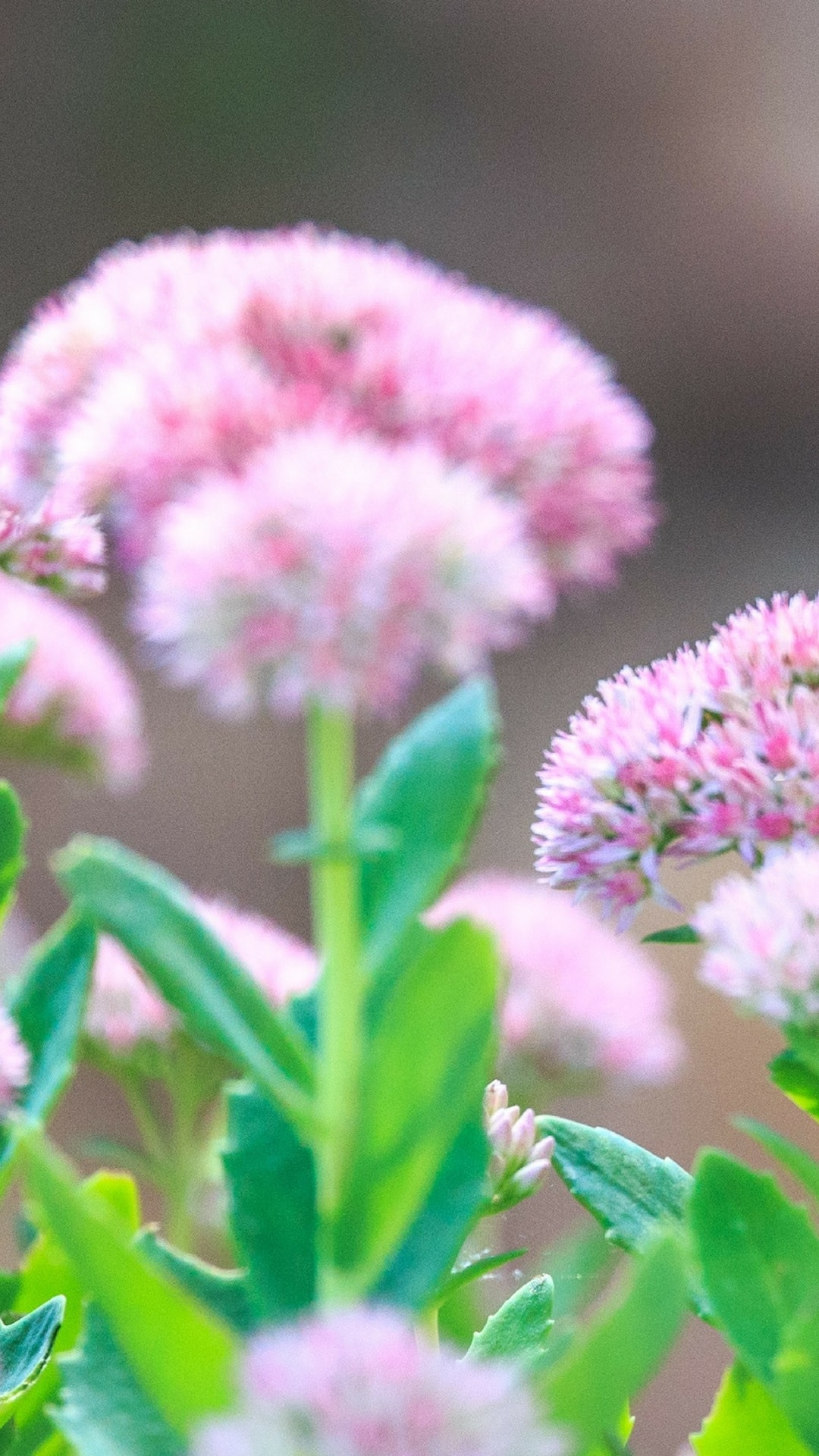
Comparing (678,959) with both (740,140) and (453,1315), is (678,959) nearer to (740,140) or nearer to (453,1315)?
(740,140)

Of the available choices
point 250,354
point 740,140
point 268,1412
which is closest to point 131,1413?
point 268,1412

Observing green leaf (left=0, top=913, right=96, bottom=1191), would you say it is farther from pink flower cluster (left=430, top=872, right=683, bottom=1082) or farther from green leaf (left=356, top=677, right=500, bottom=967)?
pink flower cluster (left=430, top=872, right=683, bottom=1082)

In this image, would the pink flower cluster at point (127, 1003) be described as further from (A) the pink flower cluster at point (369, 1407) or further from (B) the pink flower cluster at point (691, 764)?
(A) the pink flower cluster at point (369, 1407)

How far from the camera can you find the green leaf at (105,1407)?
271 mm

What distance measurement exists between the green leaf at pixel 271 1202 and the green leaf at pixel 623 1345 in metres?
0.07

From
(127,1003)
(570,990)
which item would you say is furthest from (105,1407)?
(570,990)

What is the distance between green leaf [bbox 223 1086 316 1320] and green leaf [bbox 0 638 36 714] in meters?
0.10

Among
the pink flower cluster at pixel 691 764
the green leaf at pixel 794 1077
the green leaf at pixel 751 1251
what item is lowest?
the green leaf at pixel 751 1251

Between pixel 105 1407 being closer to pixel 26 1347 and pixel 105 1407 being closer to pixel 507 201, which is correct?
pixel 26 1347

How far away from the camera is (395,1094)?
26 centimetres

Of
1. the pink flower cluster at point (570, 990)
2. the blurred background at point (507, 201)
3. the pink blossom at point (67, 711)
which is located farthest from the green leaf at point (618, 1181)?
the blurred background at point (507, 201)

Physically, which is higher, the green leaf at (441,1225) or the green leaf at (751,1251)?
the green leaf at (441,1225)

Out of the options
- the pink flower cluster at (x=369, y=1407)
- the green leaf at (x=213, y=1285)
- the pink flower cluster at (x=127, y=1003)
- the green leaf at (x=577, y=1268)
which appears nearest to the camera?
the pink flower cluster at (x=369, y=1407)

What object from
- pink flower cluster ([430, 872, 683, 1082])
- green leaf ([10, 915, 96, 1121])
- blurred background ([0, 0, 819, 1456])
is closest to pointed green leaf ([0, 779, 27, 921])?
green leaf ([10, 915, 96, 1121])
